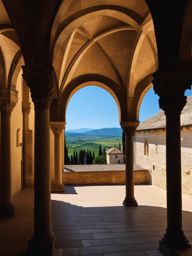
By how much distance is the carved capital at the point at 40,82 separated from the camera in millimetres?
5359

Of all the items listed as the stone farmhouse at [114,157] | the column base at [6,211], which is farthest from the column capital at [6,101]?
the stone farmhouse at [114,157]

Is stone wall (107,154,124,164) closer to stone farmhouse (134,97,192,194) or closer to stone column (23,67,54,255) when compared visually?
stone farmhouse (134,97,192,194)

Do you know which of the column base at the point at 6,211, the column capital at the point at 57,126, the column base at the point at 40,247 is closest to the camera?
the column base at the point at 40,247

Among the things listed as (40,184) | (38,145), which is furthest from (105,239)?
(38,145)

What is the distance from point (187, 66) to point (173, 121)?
1109 millimetres

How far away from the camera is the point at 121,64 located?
11250mm

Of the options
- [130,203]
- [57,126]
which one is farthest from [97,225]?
[57,126]

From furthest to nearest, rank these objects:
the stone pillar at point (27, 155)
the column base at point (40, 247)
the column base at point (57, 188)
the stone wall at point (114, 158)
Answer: the stone wall at point (114, 158) → the stone pillar at point (27, 155) → the column base at point (57, 188) → the column base at point (40, 247)

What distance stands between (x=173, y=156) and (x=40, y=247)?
3271mm

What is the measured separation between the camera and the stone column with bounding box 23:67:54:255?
5.35m

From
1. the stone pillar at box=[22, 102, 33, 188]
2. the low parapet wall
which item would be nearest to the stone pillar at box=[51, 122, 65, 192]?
the stone pillar at box=[22, 102, 33, 188]

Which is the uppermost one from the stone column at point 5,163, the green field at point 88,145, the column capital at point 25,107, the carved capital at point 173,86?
the column capital at point 25,107

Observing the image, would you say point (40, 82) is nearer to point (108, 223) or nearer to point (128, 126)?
point (108, 223)

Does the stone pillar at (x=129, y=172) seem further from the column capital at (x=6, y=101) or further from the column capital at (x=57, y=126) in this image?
the column capital at (x=6, y=101)
